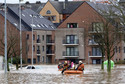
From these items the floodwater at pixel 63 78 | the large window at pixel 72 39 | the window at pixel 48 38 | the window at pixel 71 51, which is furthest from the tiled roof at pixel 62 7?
the floodwater at pixel 63 78

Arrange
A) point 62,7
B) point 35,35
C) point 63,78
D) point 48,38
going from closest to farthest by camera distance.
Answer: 1. point 63,78
2. point 35,35
3. point 48,38
4. point 62,7

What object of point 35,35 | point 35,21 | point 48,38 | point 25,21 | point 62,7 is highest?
point 62,7

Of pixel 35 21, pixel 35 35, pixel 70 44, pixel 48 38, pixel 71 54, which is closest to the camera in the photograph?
pixel 70 44

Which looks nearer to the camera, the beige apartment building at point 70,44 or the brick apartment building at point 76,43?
the brick apartment building at point 76,43

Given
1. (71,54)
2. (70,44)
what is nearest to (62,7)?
(70,44)

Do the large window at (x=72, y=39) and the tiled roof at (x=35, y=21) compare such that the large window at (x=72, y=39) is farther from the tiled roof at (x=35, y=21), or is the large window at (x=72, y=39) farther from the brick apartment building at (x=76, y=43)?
the tiled roof at (x=35, y=21)

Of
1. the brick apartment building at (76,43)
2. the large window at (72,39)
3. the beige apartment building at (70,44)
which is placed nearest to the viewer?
the brick apartment building at (76,43)

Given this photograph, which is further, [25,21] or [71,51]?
[25,21]

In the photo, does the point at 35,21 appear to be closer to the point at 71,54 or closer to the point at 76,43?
the point at 76,43

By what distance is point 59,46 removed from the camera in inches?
4026

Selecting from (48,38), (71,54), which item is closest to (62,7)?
(48,38)

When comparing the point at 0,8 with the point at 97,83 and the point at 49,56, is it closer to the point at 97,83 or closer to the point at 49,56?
the point at 49,56

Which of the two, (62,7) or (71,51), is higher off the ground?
(62,7)

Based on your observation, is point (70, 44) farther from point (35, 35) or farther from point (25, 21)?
point (25, 21)
